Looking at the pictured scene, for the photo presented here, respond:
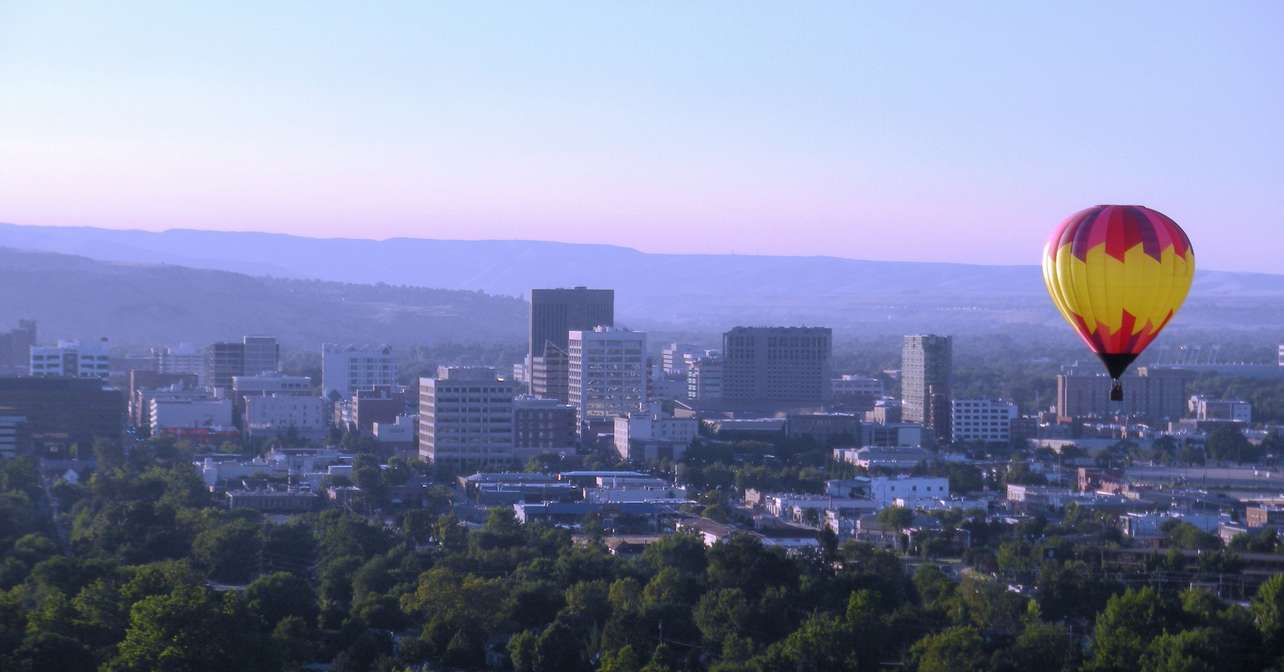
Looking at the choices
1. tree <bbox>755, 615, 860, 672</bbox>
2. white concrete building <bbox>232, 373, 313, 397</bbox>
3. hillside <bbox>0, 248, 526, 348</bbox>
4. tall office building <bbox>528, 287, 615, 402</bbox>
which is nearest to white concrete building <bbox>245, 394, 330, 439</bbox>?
white concrete building <bbox>232, 373, 313, 397</bbox>

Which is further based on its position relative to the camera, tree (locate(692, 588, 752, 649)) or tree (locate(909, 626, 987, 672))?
tree (locate(692, 588, 752, 649))

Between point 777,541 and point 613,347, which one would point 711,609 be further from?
point 613,347

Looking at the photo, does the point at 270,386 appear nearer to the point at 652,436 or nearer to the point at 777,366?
the point at 777,366

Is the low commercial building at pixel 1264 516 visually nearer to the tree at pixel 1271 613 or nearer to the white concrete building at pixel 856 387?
the tree at pixel 1271 613

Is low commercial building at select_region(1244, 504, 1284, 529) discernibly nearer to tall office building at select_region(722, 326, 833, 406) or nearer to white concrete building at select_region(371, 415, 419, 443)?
white concrete building at select_region(371, 415, 419, 443)

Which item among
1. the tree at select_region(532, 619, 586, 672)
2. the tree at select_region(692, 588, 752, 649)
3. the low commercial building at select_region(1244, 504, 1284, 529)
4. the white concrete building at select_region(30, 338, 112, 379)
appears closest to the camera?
the tree at select_region(532, 619, 586, 672)

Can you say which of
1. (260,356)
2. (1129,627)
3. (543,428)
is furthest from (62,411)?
(1129,627)

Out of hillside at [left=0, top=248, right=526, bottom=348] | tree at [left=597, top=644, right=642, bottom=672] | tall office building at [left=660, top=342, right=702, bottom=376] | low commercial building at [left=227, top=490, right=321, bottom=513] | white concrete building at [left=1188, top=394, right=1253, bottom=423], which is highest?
hillside at [left=0, top=248, right=526, bottom=348]

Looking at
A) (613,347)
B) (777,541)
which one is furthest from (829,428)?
(777,541)
